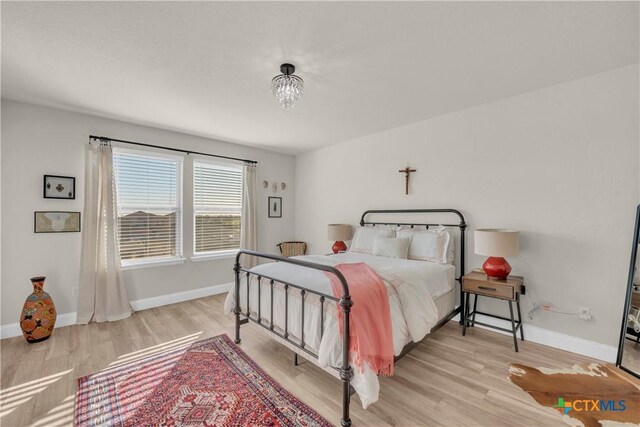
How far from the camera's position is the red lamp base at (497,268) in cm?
271

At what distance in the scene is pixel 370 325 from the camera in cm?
183

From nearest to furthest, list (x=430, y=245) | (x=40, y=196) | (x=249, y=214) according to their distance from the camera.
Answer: (x=40, y=196) < (x=430, y=245) < (x=249, y=214)

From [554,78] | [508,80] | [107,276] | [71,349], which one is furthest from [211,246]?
[554,78]

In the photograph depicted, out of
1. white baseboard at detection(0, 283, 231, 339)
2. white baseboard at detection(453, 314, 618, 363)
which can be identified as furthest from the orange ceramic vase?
white baseboard at detection(453, 314, 618, 363)

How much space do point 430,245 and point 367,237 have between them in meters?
0.87

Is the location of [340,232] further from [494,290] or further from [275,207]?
[494,290]

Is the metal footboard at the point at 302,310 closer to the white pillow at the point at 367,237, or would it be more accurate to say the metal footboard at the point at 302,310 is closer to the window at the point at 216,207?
the white pillow at the point at 367,237

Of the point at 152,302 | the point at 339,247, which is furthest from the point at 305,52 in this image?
the point at 152,302

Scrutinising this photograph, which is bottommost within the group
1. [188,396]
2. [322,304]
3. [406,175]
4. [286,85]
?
[188,396]

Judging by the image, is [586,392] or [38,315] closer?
[586,392]

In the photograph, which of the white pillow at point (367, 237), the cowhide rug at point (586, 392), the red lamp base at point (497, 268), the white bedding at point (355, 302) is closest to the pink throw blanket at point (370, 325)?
the white bedding at point (355, 302)

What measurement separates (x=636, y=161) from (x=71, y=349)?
5.47 meters

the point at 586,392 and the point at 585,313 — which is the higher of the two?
the point at 585,313

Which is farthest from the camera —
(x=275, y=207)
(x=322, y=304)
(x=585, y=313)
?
(x=275, y=207)
